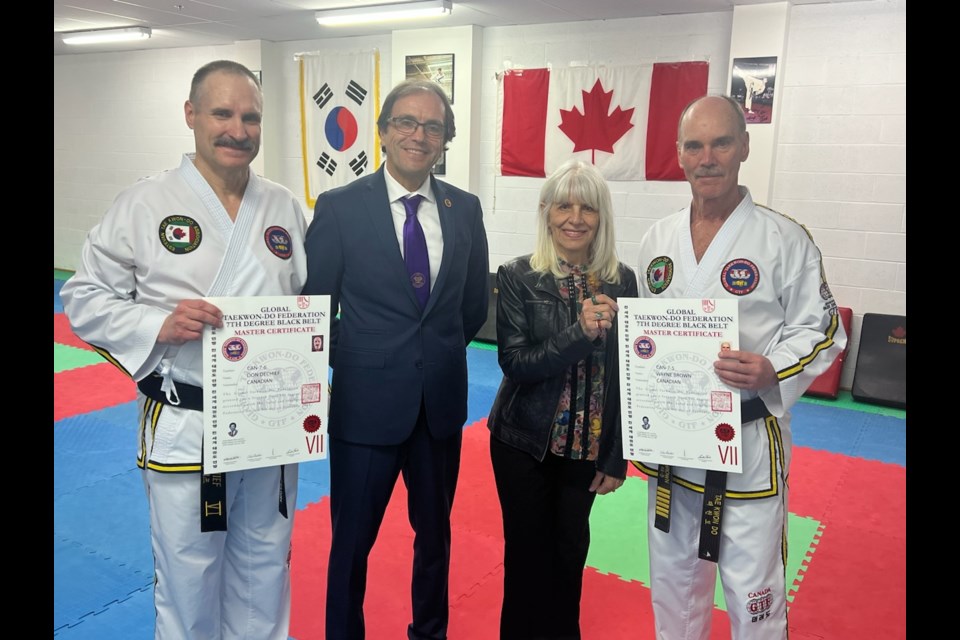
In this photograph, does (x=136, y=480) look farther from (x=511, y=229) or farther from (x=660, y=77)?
(x=660, y=77)

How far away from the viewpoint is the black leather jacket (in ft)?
7.57

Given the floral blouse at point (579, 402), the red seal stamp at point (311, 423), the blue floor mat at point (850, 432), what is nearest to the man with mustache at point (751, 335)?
the floral blouse at point (579, 402)

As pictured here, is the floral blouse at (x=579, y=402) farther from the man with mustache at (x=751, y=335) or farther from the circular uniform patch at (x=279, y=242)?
the circular uniform patch at (x=279, y=242)

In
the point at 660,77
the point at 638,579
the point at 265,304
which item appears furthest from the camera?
the point at 660,77

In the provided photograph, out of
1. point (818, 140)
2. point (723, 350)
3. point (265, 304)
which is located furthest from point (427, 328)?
point (818, 140)

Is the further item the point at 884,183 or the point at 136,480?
the point at 884,183

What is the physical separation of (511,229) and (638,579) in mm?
5357

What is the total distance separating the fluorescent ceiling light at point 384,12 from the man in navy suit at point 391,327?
16.4 feet

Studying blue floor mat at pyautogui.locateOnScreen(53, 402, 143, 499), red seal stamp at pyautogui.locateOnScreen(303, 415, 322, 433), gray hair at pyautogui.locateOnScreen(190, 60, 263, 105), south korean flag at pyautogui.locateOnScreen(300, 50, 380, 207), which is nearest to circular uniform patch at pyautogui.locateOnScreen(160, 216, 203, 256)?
gray hair at pyautogui.locateOnScreen(190, 60, 263, 105)

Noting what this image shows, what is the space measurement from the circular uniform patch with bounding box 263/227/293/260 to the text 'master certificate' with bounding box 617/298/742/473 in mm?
1033

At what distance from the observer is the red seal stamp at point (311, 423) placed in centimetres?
212

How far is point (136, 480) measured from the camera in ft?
14.0

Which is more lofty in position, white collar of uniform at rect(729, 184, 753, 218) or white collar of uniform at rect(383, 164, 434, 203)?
white collar of uniform at rect(383, 164, 434, 203)

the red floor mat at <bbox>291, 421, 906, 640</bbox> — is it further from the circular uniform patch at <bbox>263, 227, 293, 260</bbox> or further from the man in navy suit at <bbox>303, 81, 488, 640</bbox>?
the circular uniform patch at <bbox>263, 227, 293, 260</bbox>
